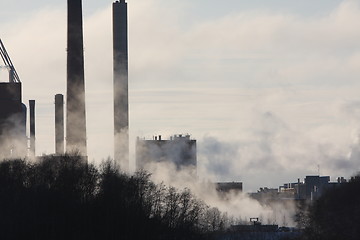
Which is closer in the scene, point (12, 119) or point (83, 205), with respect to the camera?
point (83, 205)

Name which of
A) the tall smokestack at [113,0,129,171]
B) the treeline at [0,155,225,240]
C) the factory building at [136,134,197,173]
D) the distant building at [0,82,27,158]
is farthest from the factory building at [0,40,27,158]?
the treeline at [0,155,225,240]

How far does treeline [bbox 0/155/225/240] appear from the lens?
60031 millimetres

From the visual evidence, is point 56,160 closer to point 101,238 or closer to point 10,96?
point 101,238

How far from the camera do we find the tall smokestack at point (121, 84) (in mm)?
112312

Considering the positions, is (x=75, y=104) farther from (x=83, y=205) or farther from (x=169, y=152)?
(x=169, y=152)

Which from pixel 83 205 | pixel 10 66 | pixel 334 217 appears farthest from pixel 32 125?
pixel 83 205

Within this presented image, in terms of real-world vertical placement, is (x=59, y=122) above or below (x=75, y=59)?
below

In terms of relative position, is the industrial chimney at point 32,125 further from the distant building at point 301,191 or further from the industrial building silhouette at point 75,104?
the distant building at point 301,191

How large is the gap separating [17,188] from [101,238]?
31.5 feet

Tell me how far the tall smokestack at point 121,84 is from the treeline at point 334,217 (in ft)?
114

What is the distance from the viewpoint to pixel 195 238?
65.9 metres

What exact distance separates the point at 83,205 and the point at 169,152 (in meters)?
75.0

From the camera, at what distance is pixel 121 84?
116812 mm

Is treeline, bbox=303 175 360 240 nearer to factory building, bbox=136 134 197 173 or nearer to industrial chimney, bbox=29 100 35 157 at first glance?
factory building, bbox=136 134 197 173
